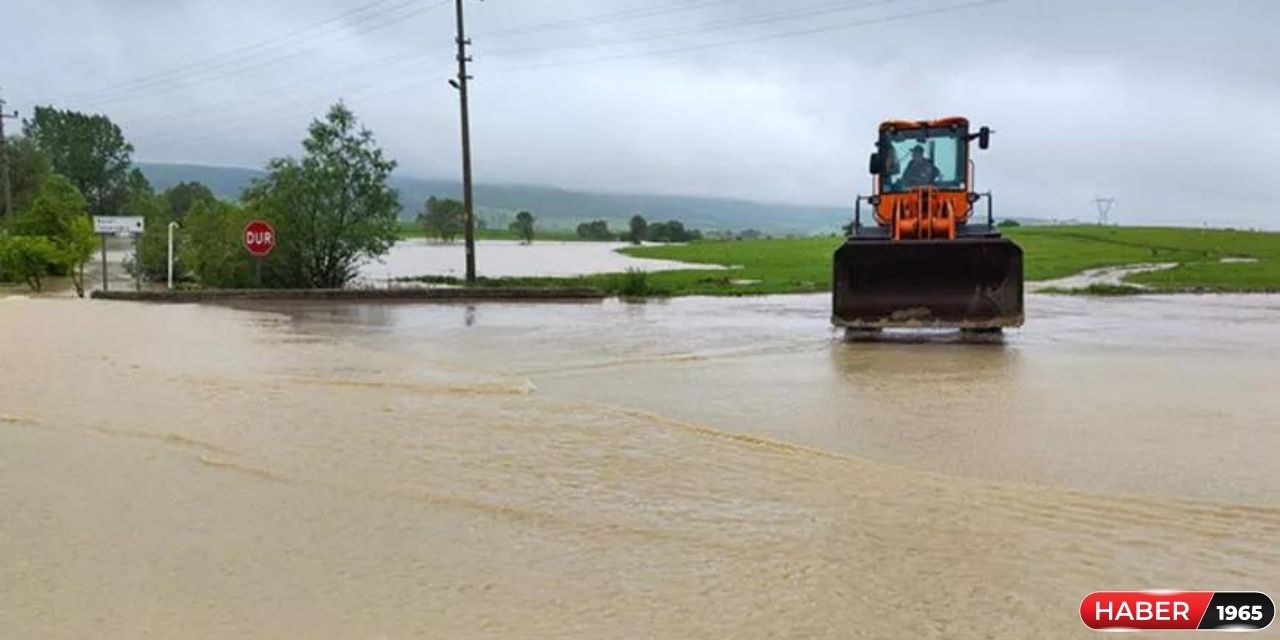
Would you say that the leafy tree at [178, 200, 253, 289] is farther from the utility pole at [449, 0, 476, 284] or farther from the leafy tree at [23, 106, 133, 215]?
the leafy tree at [23, 106, 133, 215]

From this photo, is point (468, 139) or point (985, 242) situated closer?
point (985, 242)

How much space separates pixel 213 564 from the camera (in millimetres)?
4418

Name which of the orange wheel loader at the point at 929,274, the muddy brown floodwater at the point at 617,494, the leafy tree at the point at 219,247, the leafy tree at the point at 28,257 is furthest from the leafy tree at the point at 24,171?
the orange wheel loader at the point at 929,274

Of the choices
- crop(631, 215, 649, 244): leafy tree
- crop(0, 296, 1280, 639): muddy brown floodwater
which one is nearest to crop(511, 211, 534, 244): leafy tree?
crop(631, 215, 649, 244): leafy tree

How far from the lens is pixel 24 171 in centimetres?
6725

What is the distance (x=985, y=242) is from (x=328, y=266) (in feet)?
58.1

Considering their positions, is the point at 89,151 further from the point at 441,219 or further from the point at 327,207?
the point at 327,207

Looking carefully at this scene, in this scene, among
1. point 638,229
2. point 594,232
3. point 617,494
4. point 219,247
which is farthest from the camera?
point 594,232

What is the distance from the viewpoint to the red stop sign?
80.1ft

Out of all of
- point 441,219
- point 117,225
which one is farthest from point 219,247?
point 441,219

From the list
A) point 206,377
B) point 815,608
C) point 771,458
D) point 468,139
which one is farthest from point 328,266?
point 815,608

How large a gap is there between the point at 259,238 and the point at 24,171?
5367 cm

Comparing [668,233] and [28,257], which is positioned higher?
[668,233]

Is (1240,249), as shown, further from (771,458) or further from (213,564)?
(213,564)
